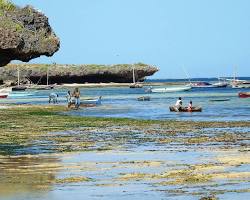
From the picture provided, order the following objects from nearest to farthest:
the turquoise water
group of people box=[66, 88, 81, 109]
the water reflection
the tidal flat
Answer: the tidal flat < the water reflection < the turquoise water < group of people box=[66, 88, 81, 109]

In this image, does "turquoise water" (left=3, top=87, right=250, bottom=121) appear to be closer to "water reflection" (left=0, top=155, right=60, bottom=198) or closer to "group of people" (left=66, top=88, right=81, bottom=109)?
"group of people" (left=66, top=88, right=81, bottom=109)

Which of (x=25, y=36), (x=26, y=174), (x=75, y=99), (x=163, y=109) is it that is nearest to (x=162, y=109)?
(x=163, y=109)

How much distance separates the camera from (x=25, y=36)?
47.3 m

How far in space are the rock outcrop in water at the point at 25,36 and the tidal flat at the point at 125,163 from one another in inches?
454

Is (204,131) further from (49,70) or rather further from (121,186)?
(49,70)

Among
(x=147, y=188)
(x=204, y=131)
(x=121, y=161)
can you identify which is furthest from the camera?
(x=204, y=131)

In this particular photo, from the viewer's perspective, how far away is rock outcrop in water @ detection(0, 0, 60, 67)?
4544 cm

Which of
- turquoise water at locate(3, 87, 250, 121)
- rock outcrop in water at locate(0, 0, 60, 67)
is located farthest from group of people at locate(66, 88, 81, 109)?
rock outcrop in water at locate(0, 0, 60, 67)

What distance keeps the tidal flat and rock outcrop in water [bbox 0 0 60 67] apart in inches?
454

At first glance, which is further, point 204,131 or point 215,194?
point 204,131

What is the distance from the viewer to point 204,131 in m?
33.5

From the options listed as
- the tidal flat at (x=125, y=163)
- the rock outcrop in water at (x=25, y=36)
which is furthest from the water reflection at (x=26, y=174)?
the rock outcrop in water at (x=25, y=36)

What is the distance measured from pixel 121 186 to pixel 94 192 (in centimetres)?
94

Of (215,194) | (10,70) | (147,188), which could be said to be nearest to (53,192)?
(147,188)
